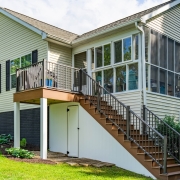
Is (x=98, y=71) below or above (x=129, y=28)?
below

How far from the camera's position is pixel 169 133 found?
906cm

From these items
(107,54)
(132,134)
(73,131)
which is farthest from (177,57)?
(73,131)

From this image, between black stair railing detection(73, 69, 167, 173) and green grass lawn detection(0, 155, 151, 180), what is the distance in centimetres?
93

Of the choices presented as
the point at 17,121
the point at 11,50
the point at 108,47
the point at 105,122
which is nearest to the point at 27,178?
the point at 105,122

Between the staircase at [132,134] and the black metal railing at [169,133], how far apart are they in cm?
25

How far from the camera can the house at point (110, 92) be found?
894cm

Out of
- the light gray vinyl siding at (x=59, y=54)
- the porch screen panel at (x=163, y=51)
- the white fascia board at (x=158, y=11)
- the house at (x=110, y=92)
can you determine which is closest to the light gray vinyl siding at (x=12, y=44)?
the house at (x=110, y=92)

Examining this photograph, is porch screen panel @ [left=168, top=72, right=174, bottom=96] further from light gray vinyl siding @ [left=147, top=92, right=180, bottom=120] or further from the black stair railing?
the black stair railing

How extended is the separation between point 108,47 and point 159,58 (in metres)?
2.17

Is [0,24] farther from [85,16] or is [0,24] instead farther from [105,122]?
[105,122]

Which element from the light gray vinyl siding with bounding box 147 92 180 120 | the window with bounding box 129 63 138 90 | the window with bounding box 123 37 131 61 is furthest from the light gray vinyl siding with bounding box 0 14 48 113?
the light gray vinyl siding with bounding box 147 92 180 120

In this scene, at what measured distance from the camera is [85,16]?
842 inches

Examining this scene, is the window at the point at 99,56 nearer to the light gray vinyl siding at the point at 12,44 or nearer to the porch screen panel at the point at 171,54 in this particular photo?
the light gray vinyl siding at the point at 12,44

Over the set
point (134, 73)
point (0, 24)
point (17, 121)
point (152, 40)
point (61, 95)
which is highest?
point (0, 24)
